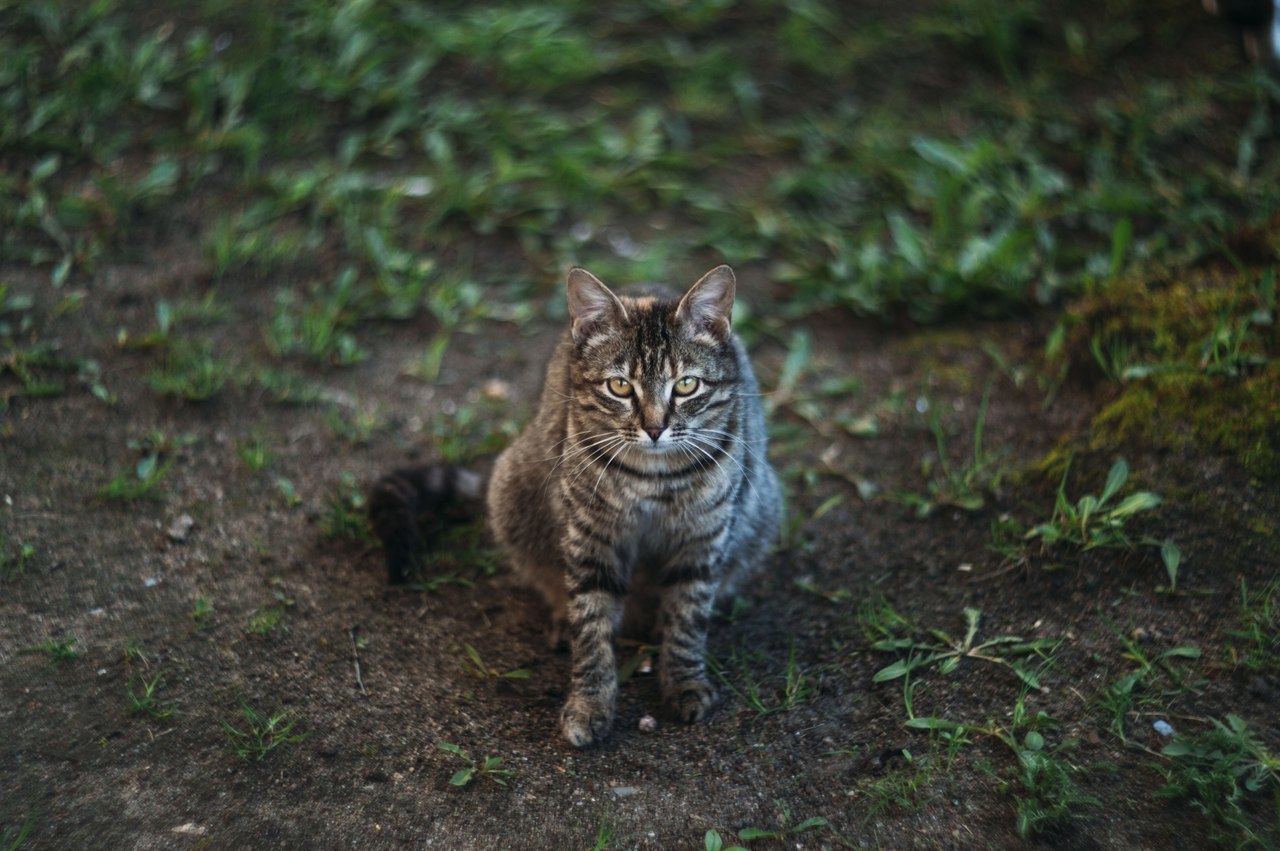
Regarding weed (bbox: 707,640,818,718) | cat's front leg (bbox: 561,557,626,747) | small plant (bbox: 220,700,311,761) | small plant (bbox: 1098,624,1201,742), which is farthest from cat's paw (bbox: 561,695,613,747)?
small plant (bbox: 1098,624,1201,742)

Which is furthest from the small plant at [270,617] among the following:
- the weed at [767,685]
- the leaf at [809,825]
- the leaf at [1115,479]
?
the leaf at [1115,479]

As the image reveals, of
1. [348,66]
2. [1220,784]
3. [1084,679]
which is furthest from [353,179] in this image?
[1220,784]

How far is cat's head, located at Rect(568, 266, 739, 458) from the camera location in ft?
10.7

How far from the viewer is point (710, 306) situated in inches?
134

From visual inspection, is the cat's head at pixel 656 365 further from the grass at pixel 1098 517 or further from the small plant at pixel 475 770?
the grass at pixel 1098 517

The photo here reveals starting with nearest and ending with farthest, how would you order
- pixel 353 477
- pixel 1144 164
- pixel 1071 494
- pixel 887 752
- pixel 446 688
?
pixel 887 752, pixel 446 688, pixel 1071 494, pixel 353 477, pixel 1144 164

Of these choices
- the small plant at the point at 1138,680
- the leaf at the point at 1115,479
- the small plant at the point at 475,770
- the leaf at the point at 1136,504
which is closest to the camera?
the small plant at the point at 475,770

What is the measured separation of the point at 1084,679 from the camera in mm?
3250

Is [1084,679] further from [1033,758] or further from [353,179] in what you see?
[353,179]

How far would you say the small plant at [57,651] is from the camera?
10.4 feet

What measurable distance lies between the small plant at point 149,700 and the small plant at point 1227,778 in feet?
9.35

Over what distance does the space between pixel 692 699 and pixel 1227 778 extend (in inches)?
60.0

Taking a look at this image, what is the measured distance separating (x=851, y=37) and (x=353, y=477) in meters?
4.58

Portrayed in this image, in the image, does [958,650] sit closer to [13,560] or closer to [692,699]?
[692,699]
